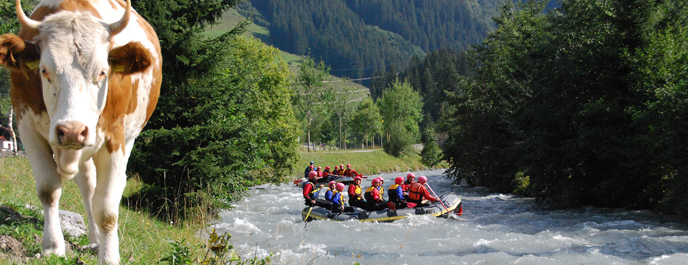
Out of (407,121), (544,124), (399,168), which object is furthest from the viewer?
(407,121)

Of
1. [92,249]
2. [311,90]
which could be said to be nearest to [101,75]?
[92,249]

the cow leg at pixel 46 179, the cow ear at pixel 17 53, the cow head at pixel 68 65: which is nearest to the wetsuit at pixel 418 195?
the cow leg at pixel 46 179

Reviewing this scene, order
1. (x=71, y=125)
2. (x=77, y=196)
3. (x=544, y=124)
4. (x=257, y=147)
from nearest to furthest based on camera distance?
(x=71, y=125)
(x=77, y=196)
(x=257, y=147)
(x=544, y=124)

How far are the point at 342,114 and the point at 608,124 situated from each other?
5742 centimetres

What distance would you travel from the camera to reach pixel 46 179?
324cm

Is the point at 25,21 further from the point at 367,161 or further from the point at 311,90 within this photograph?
the point at 311,90

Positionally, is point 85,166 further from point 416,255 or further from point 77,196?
point 416,255

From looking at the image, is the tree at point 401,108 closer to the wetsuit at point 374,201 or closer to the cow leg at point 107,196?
the wetsuit at point 374,201

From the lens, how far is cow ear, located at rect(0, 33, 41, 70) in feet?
8.88

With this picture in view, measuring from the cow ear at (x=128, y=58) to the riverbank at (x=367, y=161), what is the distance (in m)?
37.9

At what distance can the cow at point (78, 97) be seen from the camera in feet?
8.93

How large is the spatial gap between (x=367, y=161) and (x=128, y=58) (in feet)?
157

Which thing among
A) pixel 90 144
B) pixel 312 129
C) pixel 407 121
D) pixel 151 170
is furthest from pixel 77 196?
pixel 407 121

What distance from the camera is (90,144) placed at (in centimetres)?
269
